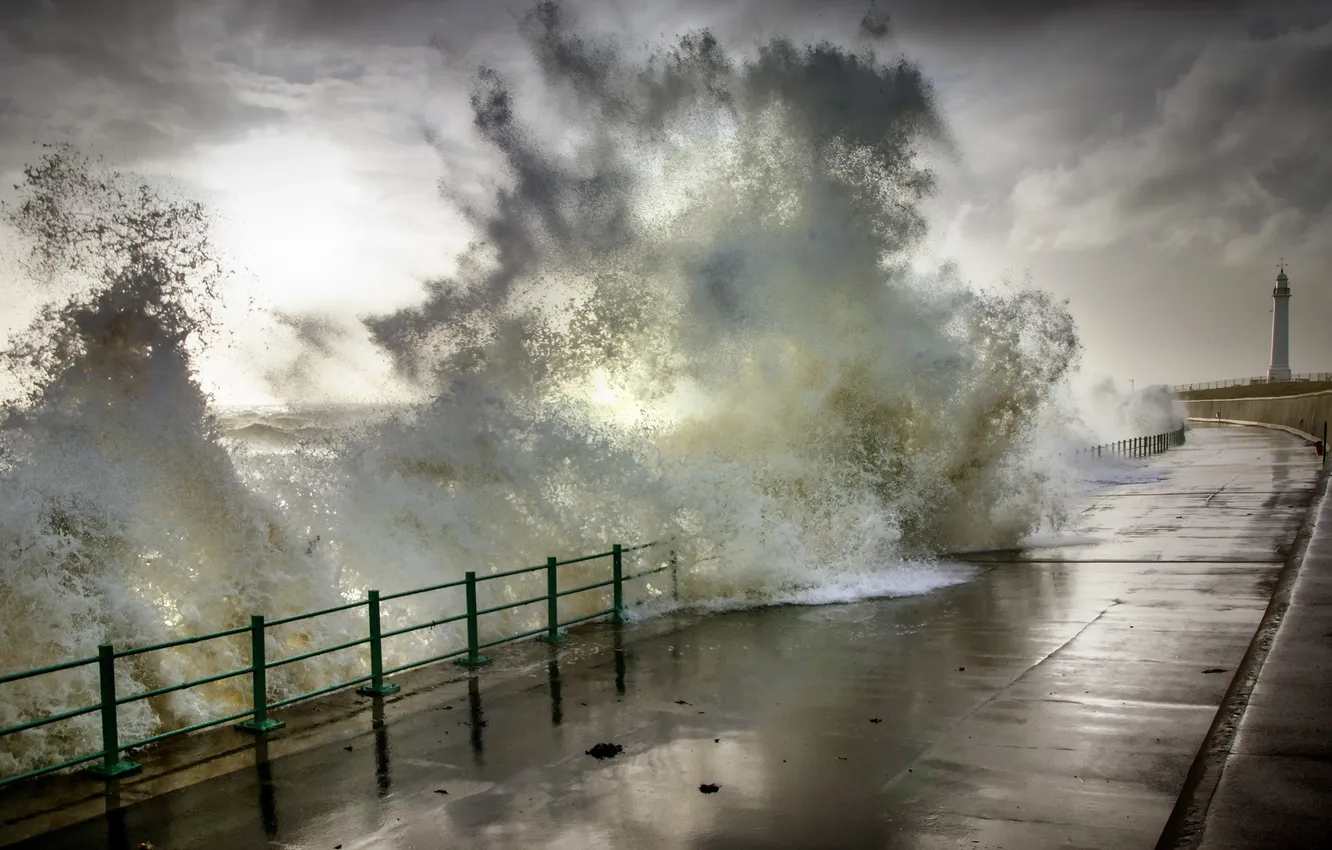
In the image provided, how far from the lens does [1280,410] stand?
2677 inches

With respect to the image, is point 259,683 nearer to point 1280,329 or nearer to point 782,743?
point 782,743

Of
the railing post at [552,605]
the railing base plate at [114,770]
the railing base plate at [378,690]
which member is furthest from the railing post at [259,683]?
the railing post at [552,605]

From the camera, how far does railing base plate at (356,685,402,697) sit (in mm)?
8820

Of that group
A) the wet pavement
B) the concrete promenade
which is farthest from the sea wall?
the concrete promenade

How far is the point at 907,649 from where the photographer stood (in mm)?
10062

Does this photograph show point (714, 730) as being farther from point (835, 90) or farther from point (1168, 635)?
point (835, 90)

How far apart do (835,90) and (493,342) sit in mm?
8301

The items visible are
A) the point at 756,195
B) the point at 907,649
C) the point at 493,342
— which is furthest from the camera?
the point at 756,195

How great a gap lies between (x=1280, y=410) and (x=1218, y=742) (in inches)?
2811

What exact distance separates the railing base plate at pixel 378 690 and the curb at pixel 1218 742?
603 cm

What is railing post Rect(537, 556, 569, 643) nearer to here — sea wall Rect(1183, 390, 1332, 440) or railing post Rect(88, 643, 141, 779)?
railing post Rect(88, 643, 141, 779)

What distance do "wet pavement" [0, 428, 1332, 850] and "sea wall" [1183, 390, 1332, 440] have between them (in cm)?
4450

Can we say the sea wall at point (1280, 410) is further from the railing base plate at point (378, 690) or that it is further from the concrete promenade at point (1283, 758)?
the railing base plate at point (378, 690)

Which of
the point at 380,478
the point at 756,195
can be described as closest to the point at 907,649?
the point at 380,478
